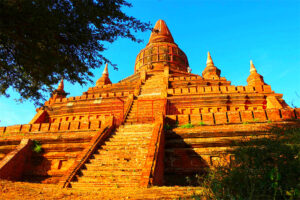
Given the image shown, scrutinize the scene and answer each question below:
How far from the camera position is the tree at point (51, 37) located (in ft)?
11.6

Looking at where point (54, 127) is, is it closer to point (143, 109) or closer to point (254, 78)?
point (143, 109)

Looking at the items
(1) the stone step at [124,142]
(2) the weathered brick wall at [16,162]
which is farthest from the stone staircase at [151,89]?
(2) the weathered brick wall at [16,162]

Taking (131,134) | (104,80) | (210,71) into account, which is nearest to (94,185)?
(131,134)

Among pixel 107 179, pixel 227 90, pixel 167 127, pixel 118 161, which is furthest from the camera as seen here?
pixel 227 90

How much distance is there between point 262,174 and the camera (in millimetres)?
3111

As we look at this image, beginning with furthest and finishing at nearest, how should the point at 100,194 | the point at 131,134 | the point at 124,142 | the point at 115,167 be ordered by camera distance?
the point at 131,134, the point at 124,142, the point at 115,167, the point at 100,194

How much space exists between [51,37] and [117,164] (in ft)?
14.5

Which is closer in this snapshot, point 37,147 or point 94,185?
point 94,185

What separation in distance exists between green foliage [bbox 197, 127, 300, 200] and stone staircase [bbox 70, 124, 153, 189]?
112 inches

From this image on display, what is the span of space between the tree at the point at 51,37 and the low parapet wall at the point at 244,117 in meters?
5.28

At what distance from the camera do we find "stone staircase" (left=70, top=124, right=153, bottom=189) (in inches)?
221

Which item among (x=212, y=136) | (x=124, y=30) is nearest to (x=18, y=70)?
(x=124, y=30)

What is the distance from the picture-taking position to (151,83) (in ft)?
63.2

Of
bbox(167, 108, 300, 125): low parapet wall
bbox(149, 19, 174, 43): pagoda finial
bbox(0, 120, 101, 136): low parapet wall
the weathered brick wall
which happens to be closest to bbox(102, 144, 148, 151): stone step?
bbox(0, 120, 101, 136): low parapet wall
